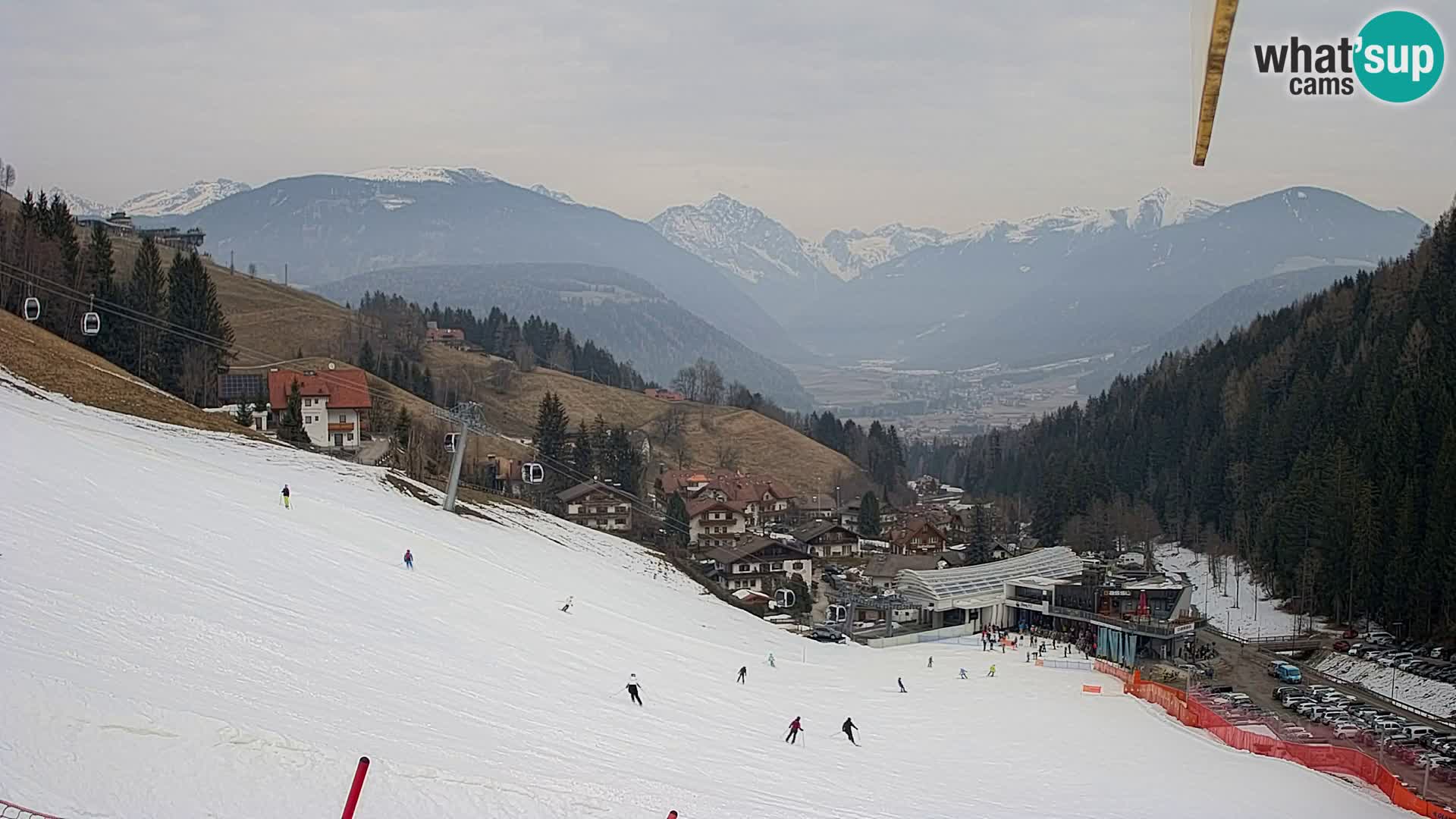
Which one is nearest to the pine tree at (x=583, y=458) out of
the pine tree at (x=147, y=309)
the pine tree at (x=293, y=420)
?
the pine tree at (x=293, y=420)

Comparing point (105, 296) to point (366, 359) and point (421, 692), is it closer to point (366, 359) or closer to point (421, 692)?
point (366, 359)

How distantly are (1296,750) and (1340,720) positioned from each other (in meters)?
10.9

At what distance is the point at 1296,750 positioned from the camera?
103ft

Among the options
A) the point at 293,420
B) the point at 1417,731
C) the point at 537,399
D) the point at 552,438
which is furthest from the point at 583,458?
the point at 1417,731

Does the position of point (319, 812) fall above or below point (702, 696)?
above

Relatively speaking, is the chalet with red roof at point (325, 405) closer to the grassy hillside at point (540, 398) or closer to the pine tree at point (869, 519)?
the grassy hillside at point (540, 398)

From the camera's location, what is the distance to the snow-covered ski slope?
50.6 ft

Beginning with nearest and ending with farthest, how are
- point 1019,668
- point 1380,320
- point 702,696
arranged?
1. point 702,696
2. point 1019,668
3. point 1380,320

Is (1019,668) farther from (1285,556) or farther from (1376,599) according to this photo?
(1285,556)

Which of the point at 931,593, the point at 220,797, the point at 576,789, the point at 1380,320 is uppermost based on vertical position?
the point at 1380,320

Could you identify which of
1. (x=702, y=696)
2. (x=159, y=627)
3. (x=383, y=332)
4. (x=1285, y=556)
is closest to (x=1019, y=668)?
(x=702, y=696)

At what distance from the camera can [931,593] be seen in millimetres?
63250

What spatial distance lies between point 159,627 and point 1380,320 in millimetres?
99602

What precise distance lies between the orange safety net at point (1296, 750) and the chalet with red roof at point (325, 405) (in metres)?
48.2
